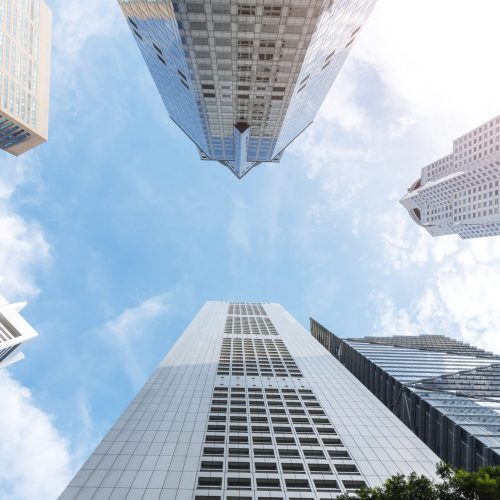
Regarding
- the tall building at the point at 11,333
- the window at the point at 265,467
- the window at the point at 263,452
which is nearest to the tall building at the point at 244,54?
the window at the point at 263,452

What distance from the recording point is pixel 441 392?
63000 millimetres

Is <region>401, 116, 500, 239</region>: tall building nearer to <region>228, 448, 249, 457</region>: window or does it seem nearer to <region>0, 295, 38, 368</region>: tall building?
<region>228, 448, 249, 457</region>: window

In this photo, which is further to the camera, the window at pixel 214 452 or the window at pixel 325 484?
the window at pixel 214 452

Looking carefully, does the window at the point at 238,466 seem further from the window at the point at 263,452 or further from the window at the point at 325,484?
the window at the point at 325,484

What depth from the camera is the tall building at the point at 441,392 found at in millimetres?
47969

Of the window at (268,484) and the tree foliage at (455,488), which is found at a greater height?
the tree foliage at (455,488)

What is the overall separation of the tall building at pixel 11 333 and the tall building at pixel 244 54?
64.6 meters

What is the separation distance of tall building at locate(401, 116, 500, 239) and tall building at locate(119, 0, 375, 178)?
90348mm

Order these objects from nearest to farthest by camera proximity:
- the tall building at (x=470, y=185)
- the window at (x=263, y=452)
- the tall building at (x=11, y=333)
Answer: the window at (x=263, y=452) < the tall building at (x=11, y=333) < the tall building at (x=470, y=185)

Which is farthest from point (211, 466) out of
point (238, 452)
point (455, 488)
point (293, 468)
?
point (455, 488)

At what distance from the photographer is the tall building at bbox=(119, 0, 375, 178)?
4884 cm

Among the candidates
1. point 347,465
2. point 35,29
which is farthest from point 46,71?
point 347,465

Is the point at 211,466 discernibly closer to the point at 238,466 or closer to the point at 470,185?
the point at 238,466

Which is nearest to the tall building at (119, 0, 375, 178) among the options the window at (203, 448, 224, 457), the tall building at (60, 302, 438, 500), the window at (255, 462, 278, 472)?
the tall building at (60, 302, 438, 500)
